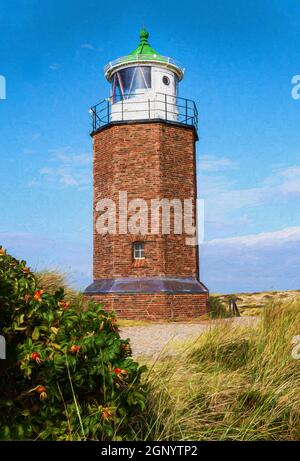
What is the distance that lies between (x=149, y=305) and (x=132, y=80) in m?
8.76

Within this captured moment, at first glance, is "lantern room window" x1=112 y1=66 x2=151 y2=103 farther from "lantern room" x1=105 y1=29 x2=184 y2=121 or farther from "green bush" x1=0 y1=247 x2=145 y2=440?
"green bush" x1=0 y1=247 x2=145 y2=440

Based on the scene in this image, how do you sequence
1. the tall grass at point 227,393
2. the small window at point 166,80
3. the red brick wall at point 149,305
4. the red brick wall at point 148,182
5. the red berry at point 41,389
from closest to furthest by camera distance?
the red berry at point 41,389 → the tall grass at point 227,393 → the red brick wall at point 149,305 → the red brick wall at point 148,182 → the small window at point 166,80

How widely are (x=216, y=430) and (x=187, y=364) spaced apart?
5.23 feet

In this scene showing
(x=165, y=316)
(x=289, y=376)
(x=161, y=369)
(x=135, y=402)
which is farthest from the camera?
(x=165, y=316)


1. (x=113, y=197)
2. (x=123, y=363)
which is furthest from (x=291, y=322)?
(x=113, y=197)

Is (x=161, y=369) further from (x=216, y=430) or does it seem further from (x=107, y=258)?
(x=107, y=258)

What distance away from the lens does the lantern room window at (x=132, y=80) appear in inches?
770

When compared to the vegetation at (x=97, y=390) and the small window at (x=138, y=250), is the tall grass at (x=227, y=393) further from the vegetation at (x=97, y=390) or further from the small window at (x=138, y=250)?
the small window at (x=138, y=250)

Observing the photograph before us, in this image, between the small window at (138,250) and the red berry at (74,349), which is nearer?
the red berry at (74,349)

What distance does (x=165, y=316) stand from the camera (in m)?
18.0

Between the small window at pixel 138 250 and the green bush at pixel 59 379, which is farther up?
the small window at pixel 138 250

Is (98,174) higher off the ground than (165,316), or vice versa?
(98,174)

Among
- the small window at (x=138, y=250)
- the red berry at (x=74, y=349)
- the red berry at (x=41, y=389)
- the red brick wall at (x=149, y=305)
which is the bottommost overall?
the red brick wall at (x=149, y=305)

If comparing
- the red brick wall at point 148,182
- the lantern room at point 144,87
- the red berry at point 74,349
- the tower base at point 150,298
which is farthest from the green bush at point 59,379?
the lantern room at point 144,87
